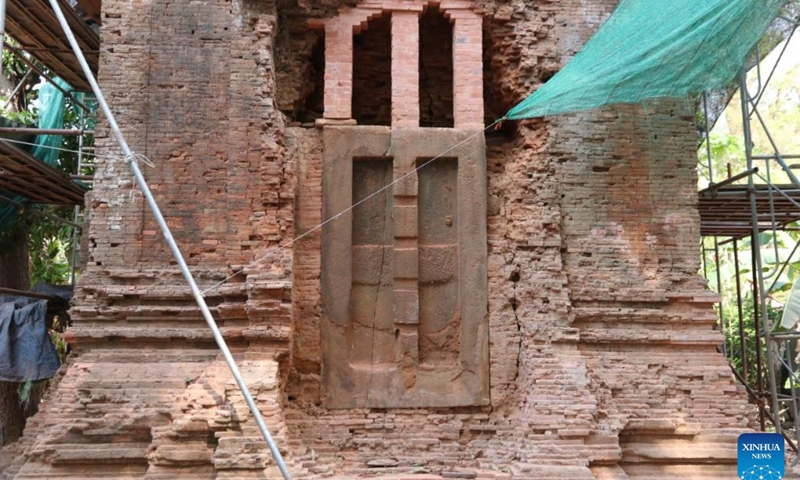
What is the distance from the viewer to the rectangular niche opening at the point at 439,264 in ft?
25.8

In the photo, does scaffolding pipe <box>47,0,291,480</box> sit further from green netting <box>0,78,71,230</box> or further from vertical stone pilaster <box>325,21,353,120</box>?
green netting <box>0,78,71,230</box>

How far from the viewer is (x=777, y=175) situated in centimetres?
2830

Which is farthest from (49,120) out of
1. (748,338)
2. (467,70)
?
(748,338)

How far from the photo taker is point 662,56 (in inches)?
274

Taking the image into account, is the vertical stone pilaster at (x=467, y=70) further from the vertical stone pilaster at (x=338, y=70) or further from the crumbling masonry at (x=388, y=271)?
the vertical stone pilaster at (x=338, y=70)

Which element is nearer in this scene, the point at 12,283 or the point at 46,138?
the point at 46,138

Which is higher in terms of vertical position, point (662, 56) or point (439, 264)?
point (662, 56)

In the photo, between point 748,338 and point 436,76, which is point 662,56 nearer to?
point 436,76

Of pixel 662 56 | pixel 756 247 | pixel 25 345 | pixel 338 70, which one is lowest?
pixel 25 345

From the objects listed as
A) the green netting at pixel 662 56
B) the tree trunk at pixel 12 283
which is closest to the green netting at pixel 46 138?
Result: the tree trunk at pixel 12 283

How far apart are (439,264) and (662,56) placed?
331 cm

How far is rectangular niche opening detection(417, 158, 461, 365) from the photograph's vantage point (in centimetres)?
786

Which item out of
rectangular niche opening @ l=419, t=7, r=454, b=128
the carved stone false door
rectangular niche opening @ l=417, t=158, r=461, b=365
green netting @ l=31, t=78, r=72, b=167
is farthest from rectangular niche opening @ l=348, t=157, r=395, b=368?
green netting @ l=31, t=78, r=72, b=167

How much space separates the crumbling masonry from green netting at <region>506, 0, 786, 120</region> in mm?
897
